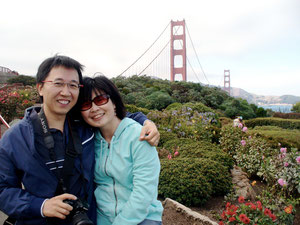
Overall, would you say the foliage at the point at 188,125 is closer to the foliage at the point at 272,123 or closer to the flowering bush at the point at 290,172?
the flowering bush at the point at 290,172

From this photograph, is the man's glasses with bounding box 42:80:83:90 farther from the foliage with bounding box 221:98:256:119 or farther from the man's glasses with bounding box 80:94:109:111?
the foliage with bounding box 221:98:256:119

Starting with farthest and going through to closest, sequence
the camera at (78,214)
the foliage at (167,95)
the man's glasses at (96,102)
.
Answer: the foliage at (167,95) → the man's glasses at (96,102) → the camera at (78,214)

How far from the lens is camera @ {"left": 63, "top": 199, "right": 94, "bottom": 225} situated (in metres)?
1.08

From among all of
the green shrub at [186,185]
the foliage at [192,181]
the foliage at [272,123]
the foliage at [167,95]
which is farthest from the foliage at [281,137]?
the foliage at [167,95]

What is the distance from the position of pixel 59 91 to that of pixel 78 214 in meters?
0.58

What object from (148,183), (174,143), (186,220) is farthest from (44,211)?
(174,143)

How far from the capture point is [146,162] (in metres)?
1.27

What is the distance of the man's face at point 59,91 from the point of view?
1255 millimetres

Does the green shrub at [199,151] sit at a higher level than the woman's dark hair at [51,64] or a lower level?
lower

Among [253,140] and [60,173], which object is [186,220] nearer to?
[60,173]

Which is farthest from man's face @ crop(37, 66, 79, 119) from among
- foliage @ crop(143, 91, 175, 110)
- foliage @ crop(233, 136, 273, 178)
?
foliage @ crop(143, 91, 175, 110)

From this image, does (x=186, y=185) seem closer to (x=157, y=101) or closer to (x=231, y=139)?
(x=231, y=139)

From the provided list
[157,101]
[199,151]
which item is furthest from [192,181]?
[157,101]

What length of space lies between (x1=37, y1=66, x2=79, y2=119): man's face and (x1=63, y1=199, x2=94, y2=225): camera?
1.45ft
